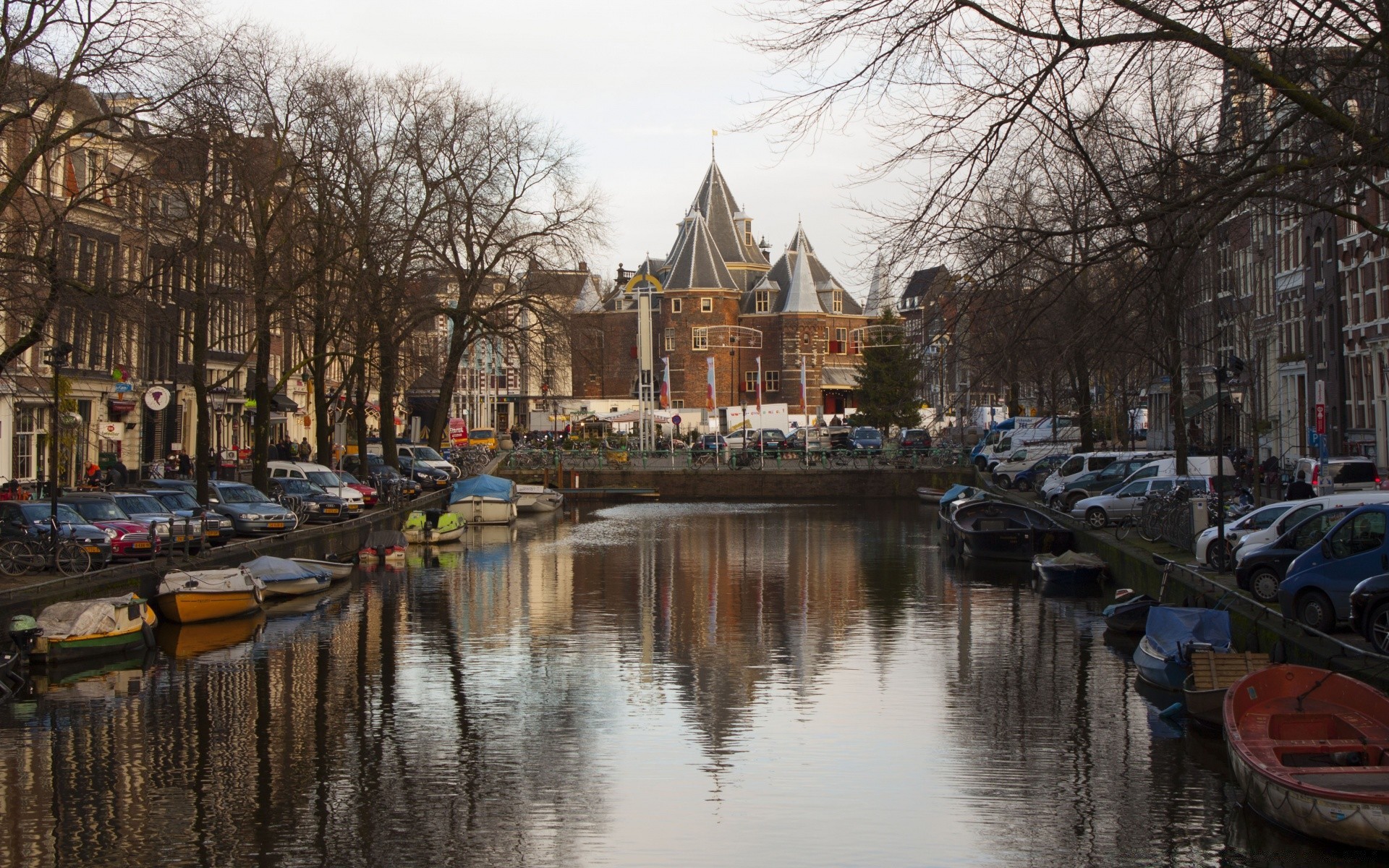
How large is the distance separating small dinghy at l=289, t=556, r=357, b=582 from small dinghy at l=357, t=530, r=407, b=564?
15.4ft

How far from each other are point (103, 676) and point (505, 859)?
11.7m

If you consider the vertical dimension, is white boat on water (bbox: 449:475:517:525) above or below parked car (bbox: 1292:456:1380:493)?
below

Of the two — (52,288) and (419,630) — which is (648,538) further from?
(52,288)

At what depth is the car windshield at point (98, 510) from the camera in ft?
102

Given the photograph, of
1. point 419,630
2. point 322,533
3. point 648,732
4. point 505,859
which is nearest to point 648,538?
point 322,533

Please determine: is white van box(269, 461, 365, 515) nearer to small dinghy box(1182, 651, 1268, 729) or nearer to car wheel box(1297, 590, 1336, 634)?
car wheel box(1297, 590, 1336, 634)

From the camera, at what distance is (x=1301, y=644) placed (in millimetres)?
18781

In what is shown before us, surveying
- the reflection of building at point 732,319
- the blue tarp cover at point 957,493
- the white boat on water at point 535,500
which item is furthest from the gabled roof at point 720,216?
the blue tarp cover at point 957,493

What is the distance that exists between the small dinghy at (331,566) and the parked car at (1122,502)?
65.4 feet

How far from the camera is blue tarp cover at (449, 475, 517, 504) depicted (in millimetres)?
57094

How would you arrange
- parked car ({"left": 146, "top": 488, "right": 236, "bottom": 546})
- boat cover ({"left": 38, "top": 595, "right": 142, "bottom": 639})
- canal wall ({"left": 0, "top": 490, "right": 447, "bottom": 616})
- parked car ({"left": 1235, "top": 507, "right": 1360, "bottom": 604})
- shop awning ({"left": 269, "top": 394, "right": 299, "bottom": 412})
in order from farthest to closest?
shop awning ({"left": 269, "top": 394, "right": 299, "bottom": 412}) < parked car ({"left": 146, "top": 488, "right": 236, "bottom": 546}) < canal wall ({"left": 0, "top": 490, "right": 447, "bottom": 616}) < parked car ({"left": 1235, "top": 507, "right": 1360, "bottom": 604}) < boat cover ({"left": 38, "top": 595, "right": 142, "bottom": 639})

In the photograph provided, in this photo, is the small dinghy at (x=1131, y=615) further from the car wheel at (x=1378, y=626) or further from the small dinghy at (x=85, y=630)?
the small dinghy at (x=85, y=630)

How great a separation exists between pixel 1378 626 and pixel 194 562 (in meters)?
22.2

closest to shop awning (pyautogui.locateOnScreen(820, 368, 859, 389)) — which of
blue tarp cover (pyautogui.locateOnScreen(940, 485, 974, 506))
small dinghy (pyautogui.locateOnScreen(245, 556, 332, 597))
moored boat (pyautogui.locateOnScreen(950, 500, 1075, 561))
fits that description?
blue tarp cover (pyautogui.locateOnScreen(940, 485, 974, 506))
